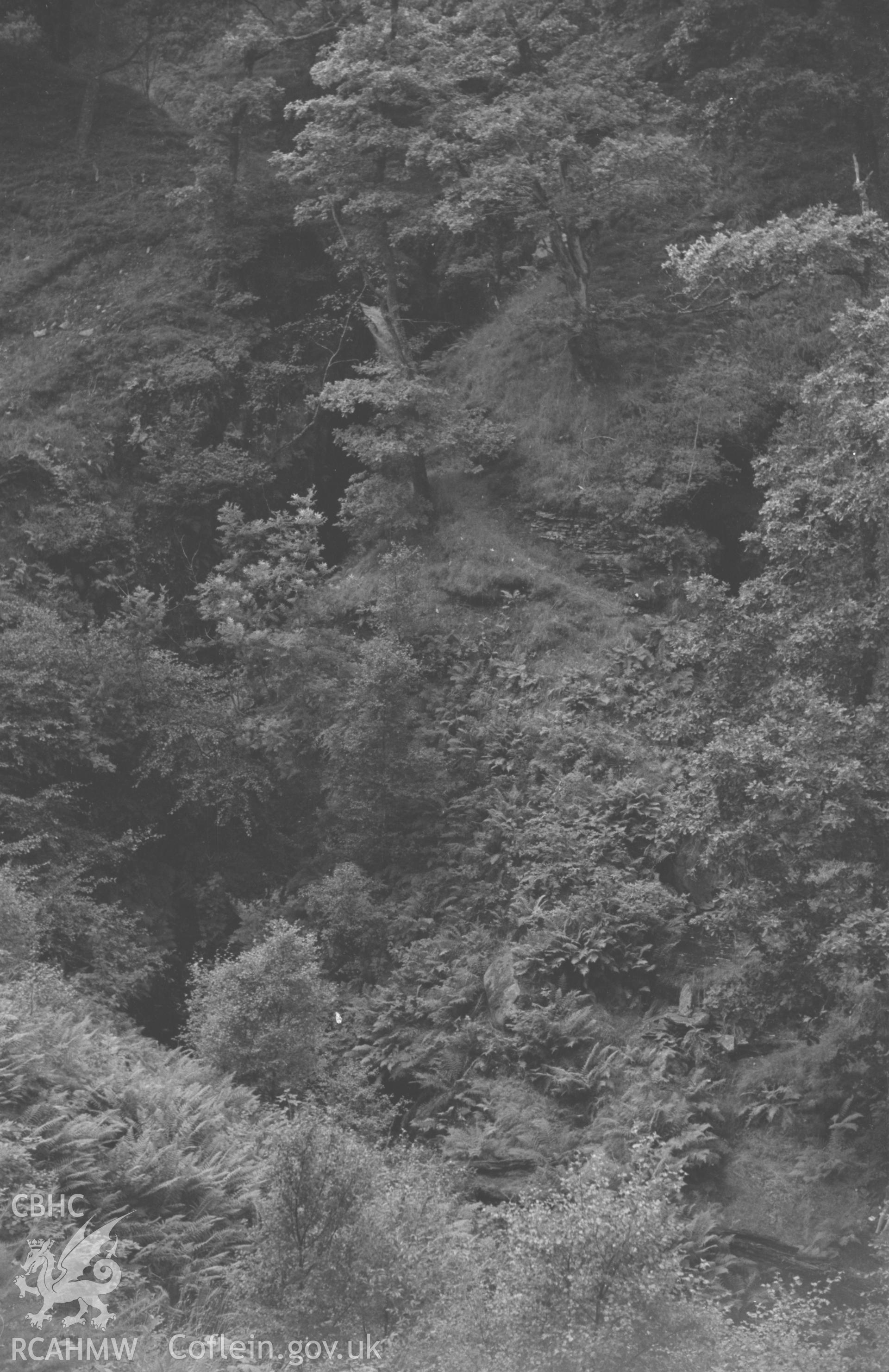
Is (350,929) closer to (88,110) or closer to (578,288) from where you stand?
(578,288)

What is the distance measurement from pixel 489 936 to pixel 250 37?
17.6 meters

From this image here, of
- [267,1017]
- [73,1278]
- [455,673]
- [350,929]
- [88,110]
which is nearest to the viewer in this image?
[73,1278]

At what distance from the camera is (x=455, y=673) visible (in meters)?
19.3

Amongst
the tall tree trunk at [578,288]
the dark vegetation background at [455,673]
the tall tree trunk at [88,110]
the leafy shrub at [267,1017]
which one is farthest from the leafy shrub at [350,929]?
the tall tree trunk at [88,110]

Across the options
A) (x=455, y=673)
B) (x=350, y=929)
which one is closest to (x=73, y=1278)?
(x=350, y=929)

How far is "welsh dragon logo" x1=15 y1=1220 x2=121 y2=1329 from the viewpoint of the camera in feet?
27.3

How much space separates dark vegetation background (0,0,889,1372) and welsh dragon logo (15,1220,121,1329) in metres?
0.20

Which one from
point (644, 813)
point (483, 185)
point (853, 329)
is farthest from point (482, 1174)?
point (483, 185)

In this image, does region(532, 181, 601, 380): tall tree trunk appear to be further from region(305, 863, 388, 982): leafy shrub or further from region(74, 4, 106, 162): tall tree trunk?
region(74, 4, 106, 162): tall tree trunk

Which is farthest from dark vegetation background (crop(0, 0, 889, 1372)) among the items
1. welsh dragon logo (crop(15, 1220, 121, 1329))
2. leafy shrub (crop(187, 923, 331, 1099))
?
welsh dragon logo (crop(15, 1220, 121, 1329))

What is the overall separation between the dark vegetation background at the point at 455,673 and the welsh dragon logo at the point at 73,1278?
0.65 feet

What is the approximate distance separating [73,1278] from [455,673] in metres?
11.6

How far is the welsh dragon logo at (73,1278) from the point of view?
328 inches

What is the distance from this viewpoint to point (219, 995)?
13312 millimetres
